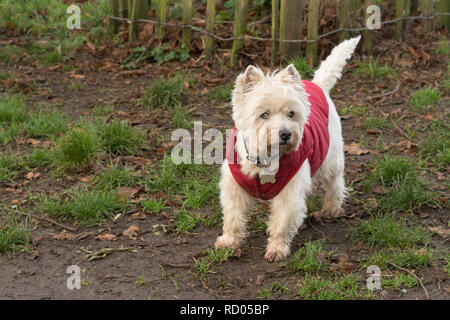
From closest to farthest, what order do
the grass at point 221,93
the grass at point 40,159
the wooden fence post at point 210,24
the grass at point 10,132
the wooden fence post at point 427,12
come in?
the grass at point 40,159
the grass at point 10,132
the grass at point 221,93
the wooden fence post at point 210,24
the wooden fence post at point 427,12

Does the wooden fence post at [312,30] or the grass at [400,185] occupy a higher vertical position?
the wooden fence post at [312,30]

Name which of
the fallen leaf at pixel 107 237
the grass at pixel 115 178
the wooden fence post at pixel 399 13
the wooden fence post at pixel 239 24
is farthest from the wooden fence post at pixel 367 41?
the fallen leaf at pixel 107 237

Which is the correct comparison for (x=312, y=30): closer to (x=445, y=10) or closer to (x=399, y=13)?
(x=399, y=13)

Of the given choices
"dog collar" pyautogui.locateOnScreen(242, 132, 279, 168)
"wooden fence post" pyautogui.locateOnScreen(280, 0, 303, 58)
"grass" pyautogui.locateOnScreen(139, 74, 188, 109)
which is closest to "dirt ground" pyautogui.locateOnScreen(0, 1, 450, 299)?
"grass" pyautogui.locateOnScreen(139, 74, 188, 109)

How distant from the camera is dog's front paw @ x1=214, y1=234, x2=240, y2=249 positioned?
3926mm

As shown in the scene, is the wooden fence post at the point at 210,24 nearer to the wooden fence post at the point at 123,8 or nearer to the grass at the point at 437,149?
the wooden fence post at the point at 123,8

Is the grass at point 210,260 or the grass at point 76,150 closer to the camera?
the grass at point 210,260

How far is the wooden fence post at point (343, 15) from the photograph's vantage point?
6.40m

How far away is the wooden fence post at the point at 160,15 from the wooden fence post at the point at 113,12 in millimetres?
688

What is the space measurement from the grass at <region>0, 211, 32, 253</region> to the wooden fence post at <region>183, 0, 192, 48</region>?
3392mm

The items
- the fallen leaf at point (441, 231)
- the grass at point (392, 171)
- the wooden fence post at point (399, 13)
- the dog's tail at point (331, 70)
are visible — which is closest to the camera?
the fallen leaf at point (441, 231)

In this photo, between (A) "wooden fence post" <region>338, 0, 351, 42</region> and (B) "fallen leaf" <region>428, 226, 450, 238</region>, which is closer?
(B) "fallen leaf" <region>428, 226, 450, 238</region>

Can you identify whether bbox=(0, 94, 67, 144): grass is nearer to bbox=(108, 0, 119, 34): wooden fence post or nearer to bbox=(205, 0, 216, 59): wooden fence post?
bbox=(205, 0, 216, 59): wooden fence post

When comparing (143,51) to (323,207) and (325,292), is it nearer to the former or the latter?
(323,207)
